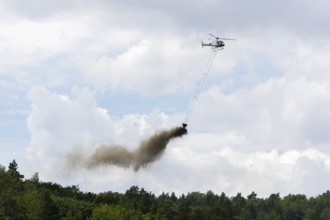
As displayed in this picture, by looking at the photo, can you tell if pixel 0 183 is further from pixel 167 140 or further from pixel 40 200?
pixel 167 140

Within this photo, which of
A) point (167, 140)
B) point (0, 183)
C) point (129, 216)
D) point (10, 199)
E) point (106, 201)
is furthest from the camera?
point (106, 201)

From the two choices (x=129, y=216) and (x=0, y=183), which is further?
(x=129, y=216)

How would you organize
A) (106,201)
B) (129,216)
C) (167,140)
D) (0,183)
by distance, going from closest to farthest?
(167,140)
(0,183)
(129,216)
(106,201)

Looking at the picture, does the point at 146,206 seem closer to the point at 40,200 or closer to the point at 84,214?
the point at 84,214

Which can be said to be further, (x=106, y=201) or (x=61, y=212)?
(x=106, y=201)

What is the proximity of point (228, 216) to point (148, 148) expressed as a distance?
11810 cm

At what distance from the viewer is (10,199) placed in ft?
429

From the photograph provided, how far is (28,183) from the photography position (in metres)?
196

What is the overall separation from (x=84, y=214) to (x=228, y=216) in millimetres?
59794

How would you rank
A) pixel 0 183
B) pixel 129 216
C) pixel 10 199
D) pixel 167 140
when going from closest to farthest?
pixel 167 140 → pixel 10 199 → pixel 0 183 → pixel 129 216

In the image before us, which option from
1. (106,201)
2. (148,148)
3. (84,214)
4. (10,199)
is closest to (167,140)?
(148,148)

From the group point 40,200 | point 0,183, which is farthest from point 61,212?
point 0,183

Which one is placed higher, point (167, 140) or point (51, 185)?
point (51, 185)

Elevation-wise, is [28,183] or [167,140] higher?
[28,183]
